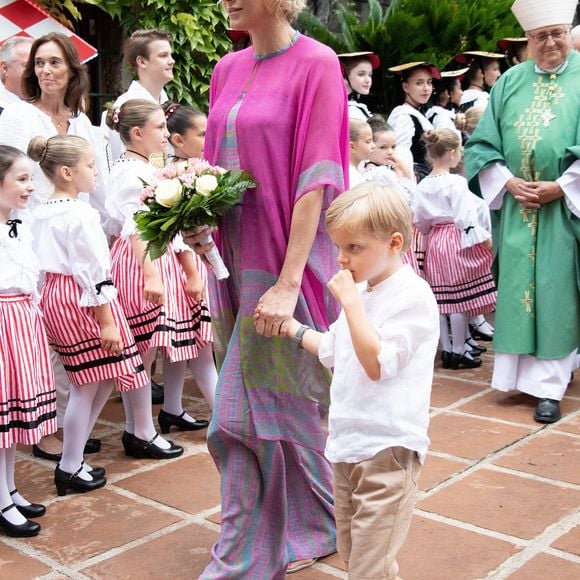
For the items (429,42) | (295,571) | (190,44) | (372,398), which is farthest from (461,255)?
(429,42)

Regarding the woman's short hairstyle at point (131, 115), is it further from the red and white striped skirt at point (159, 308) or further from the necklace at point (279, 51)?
the necklace at point (279, 51)

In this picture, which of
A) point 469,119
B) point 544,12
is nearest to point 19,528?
point 544,12

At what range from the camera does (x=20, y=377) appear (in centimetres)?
384

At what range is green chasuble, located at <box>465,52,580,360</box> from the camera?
17.6 ft

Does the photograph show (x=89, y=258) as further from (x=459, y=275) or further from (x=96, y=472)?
(x=459, y=275)

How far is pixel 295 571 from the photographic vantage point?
338 centimetres

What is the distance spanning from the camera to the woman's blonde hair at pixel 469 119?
25.1ft

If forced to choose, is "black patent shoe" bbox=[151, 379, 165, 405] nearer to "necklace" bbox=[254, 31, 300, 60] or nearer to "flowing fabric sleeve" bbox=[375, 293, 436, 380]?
"necklace" bbox=[254, 31, 300, 60]

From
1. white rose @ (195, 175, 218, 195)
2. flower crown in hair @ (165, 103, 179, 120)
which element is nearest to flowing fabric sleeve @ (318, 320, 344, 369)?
white rose @ (195, 175, 218, 195)

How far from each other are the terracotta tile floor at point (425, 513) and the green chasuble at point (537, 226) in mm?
523

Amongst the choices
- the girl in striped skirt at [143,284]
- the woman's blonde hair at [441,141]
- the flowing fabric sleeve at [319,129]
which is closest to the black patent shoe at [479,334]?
the woman's blonde hair at [441,141]

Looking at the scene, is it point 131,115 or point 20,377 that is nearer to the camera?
point 20,377

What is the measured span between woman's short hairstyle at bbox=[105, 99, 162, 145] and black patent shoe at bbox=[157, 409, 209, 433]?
1437 millimetres

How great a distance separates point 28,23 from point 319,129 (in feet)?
14.9
